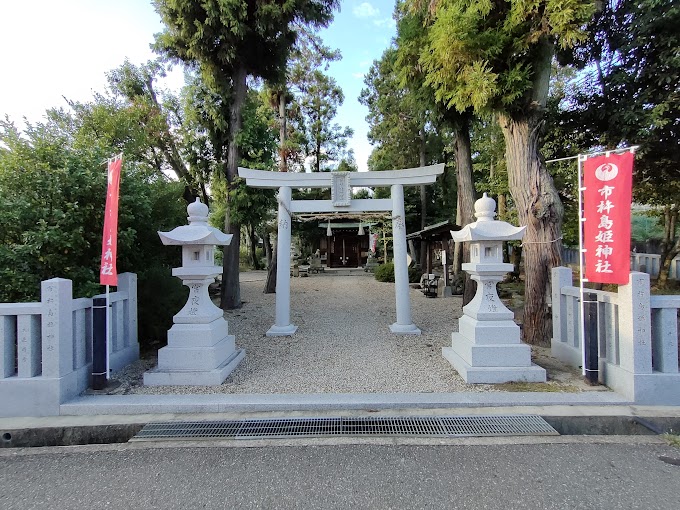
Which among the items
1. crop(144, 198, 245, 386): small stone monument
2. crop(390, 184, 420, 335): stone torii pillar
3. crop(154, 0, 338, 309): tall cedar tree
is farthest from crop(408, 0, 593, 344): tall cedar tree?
crop(144, 198, 245, 386): small stone monument

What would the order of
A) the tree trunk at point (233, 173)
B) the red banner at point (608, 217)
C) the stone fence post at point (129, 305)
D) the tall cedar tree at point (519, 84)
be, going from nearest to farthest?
the red banner at point (608, 217) < the stone fence post at point (129, 305) < the tall cedar tree at point (519, 84) < the tree trunk at point (233, 173)

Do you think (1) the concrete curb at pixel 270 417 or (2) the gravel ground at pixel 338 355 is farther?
(2) the gravel ground at pixel 338 355

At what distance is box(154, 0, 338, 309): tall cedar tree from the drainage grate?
6650mm

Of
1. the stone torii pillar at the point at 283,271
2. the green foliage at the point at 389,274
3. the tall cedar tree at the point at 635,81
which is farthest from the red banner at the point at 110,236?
the green foliage at the point at 389,274

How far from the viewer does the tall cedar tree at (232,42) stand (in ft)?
26.2

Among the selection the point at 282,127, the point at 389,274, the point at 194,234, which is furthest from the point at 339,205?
the point at 389,274

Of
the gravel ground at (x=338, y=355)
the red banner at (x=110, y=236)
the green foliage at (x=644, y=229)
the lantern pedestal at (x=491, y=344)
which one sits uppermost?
the green foliage at (x=644, y=229)

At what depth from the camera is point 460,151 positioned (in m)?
9.82

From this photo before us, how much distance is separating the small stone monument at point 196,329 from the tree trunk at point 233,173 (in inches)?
184

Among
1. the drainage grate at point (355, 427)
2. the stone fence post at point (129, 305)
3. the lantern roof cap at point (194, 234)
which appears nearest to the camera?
the drainage grate at point (355, 427)

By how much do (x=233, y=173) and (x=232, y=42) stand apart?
304 centimetres

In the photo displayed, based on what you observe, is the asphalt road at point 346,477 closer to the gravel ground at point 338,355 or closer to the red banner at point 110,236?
the gravel ground at point 338,355

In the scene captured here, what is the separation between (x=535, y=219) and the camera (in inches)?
234

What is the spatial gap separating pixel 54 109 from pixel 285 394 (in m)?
8.59
